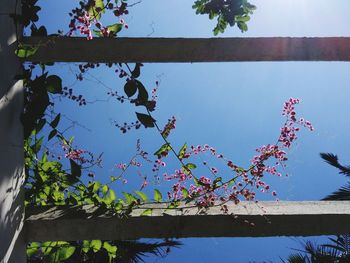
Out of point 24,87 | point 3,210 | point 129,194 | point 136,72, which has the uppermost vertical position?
point 136,72

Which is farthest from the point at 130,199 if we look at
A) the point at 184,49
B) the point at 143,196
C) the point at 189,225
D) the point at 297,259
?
the point at 297,259

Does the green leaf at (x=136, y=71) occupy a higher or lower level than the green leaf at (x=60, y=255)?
higher

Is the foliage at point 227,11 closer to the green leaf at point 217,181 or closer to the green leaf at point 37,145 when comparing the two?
the green leaf at point 217,181

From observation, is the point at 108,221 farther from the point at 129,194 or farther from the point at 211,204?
the point at 211,204

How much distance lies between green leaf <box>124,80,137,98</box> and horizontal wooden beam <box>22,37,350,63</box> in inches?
7.2

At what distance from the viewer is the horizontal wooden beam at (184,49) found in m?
1.74

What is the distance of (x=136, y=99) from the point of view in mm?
1940

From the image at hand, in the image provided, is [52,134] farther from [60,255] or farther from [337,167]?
[337,167]

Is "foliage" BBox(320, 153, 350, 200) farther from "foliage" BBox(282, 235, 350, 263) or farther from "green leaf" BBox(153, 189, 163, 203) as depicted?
"green leaf" BBox(153, 189, 163, 203)

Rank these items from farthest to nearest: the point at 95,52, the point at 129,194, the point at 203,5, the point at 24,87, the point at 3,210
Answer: the point at 203,5 < the point at 129,194 < the point at 24,87 < the point at 95,52 < the point at 3,210

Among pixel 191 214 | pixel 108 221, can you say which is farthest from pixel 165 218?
pixel 108 221

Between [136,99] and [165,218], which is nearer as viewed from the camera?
[165,218]

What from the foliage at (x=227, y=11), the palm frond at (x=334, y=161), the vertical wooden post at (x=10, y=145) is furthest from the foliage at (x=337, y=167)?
the vertical wooden post at (x=10, y=145)

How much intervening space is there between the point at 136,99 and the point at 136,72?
5.1 inches
